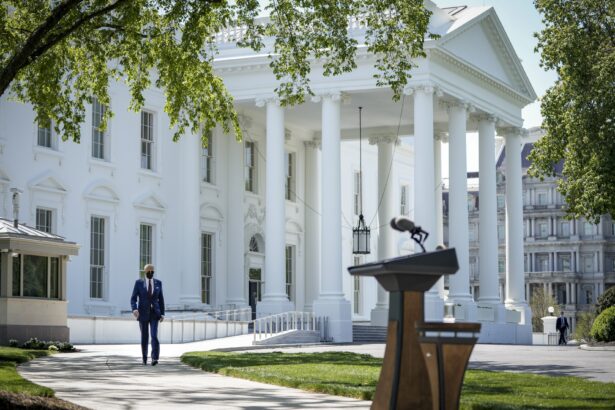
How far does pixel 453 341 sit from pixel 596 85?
26.1 metres

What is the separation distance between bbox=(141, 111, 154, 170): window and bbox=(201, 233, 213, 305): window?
15.1 ft

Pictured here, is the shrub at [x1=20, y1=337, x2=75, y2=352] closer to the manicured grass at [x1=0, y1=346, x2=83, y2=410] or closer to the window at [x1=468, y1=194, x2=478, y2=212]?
the manicured grass at [x1=0, y1=346, x2=83, y2=410]

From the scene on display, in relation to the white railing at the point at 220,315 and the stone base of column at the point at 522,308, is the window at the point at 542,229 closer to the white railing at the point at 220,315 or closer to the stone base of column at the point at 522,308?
the stone base of column at the point at 522,308

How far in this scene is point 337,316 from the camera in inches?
1588

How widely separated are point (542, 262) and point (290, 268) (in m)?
75.8

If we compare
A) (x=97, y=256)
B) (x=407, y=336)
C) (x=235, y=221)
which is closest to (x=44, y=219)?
(x=97, y=256)

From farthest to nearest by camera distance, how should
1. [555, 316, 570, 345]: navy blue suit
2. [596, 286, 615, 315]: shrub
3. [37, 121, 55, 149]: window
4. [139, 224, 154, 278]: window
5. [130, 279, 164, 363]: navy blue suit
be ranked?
[555, 316, 570, 345]: navy blue suit, [596, 286, 615, 315]: shrub, [139, 224, 154, 278]: window, [37, 121, 55, 149]: window, [130, 279, 164, 363]: navy blue suit

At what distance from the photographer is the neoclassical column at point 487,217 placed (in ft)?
151

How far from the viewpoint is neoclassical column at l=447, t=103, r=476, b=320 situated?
42.8 metres

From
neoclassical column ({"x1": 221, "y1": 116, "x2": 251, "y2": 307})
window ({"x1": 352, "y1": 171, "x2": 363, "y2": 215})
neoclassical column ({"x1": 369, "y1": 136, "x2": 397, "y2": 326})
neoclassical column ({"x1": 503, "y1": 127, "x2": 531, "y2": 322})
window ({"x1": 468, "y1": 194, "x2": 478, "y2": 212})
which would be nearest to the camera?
neoclassical column ({"x1": 221, "y1": 116, "x2": 251, "y2": 307})

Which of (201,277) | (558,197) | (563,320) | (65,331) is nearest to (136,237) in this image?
(201,277)

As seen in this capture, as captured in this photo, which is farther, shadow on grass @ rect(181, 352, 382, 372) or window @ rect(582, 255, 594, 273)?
window @ rect(582, 255, 594, 273)

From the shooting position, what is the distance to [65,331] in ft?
93.1

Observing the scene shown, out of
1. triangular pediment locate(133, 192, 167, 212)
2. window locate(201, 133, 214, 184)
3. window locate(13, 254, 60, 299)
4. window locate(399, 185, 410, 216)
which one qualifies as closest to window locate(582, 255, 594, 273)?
window locate(399, 185, 410, 216)
